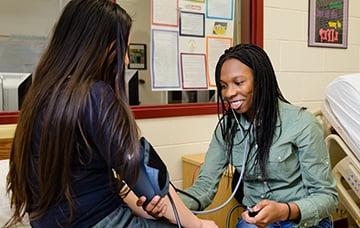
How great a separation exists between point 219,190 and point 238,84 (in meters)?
0.60

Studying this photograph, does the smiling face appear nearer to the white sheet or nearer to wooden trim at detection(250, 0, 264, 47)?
the white sheet

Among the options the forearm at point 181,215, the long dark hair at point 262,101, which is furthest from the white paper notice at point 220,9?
the forearm at point 181,215

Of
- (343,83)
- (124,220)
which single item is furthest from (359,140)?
(124,220)

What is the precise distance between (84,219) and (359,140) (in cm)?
132

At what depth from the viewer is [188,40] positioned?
215 centimetres

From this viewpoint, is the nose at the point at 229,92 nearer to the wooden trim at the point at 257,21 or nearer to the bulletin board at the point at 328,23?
the wooden trim at the point at 257,21

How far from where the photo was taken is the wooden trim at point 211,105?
201cm

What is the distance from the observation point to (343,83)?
1.98 m

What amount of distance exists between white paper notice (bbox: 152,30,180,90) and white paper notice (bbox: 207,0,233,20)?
251 millimetres

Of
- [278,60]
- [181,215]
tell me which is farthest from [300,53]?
[181,215]

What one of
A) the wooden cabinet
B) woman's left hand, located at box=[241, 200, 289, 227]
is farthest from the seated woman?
the wooden cabinet

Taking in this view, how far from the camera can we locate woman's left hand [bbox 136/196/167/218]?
106 cm

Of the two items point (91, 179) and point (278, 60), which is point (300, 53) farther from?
point (91, 179)

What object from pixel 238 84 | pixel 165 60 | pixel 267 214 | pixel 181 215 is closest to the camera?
pixel 181 215
